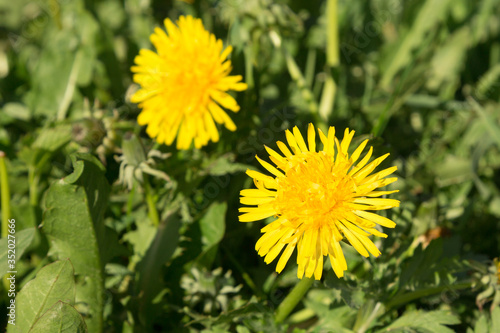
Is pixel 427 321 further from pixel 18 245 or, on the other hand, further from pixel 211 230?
pixel 18 245

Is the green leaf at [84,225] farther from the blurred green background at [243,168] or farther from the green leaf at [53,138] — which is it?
the green leaf at [53,138]

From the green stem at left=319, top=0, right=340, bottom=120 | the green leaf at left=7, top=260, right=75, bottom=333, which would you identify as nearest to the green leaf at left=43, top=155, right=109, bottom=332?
the green leaf at left=7, top=260, right=75, bottom=333

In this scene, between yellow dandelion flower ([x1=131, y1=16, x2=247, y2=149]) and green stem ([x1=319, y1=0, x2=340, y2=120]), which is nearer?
yellow dandelion flower ([x1=131, y1=16, x2=247, y2=149])

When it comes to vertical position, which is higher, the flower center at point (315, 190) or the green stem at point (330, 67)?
the green stem at point (330, 67)

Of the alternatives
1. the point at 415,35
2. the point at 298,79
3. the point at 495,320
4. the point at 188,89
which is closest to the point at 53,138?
the point at 188,89

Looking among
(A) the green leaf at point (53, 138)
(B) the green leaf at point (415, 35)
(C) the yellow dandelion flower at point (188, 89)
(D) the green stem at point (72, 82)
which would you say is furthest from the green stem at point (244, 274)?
(B) the green leaf at point (415, 35)

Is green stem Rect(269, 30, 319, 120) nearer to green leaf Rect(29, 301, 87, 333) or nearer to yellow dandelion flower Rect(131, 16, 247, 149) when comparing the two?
yellow dandelion flower Rect(131, 16, 247, 149)
